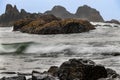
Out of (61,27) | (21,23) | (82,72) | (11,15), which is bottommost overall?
(82,72)

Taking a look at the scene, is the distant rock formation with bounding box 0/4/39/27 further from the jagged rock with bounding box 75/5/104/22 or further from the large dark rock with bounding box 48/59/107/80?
the large dark rock with bounding box 48/59/107/80

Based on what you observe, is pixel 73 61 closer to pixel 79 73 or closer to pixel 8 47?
→ pixel 79 73

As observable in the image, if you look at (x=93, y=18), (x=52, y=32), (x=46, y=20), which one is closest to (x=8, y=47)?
(x=52, y=32)

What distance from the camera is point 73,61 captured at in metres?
15.2

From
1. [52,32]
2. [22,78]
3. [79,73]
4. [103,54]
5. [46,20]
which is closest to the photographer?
[22,78]

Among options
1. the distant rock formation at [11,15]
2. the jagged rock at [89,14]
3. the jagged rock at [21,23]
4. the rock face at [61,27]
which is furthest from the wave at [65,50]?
the jagged rock at [89,14]

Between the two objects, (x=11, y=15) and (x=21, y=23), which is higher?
(x=11, y=15)

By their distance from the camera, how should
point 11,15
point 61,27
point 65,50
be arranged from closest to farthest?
1. point 65,50
2. point 61,27
3. point 11,15

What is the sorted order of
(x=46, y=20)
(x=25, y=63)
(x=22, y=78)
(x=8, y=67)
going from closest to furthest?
(x=22, y=78) → (x=8, y=67) → (x=25, y=63) → (x=46, y=20)

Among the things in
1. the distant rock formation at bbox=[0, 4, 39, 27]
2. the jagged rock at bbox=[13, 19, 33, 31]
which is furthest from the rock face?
the distant rock formation at bbox=[0, 4, 39, 27]

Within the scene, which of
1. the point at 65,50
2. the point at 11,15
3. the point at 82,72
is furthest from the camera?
the point at 11,15

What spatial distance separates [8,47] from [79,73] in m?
20.4

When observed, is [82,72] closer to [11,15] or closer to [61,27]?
[61,27]

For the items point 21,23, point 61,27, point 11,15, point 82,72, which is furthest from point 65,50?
point 11,15
